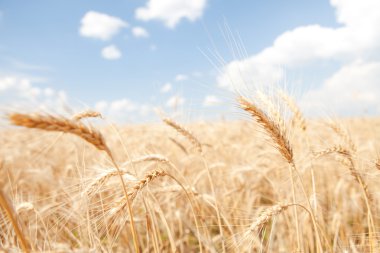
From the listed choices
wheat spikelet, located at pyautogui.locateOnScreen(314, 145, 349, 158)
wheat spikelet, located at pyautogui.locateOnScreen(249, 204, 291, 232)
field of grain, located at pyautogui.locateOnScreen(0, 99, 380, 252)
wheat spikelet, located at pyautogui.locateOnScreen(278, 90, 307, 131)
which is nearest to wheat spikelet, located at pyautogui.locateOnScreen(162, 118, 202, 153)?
field of grain, located at pyautogui.locateOnScreen(0, 99, 380, 252)

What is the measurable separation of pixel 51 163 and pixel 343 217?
14.4ft

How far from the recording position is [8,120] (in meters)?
0.98

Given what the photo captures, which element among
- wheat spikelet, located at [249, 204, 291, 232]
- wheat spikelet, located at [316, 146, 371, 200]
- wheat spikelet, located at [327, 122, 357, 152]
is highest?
wheat spikelet, located at [327, 122, 357, 152]

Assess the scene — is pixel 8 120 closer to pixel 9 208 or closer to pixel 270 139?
pixel 9 208

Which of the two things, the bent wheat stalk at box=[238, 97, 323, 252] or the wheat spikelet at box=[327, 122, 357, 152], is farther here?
the wheat spikelet at box=[327, 122, 357, 152]

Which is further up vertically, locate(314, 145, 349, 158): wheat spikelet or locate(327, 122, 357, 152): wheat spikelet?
locate(327, 122, 357, 152): wheat spikelet

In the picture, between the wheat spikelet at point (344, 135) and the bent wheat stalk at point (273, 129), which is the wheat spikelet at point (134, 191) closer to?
the bent wheat stalk at point (273, 129)

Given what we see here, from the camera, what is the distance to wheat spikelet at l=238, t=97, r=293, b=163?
57.0 inches

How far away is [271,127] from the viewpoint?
4.74 ft

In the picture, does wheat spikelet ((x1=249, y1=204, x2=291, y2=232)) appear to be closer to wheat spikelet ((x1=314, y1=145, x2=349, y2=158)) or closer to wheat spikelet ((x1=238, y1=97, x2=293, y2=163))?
wheat spikelet ((x1=238, y1=97, x2=293, y2=163))

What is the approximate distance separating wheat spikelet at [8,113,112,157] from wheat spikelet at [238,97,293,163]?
650mm

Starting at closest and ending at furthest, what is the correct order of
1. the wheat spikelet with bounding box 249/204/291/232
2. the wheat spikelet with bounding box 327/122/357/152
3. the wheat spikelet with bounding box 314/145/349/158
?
the wheat spikelet with bounding box 249/204/291/232 < the wheat spikelet with bounding box 314/145/349/158 < the wheat spikelet with bounding box 327/122/357/152

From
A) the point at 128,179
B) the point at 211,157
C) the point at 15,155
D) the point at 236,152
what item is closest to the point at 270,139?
the point at 128,179

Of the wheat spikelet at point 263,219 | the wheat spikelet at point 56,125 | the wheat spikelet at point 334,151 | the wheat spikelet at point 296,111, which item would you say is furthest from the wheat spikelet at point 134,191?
the wheat spikelet at point 296,111
